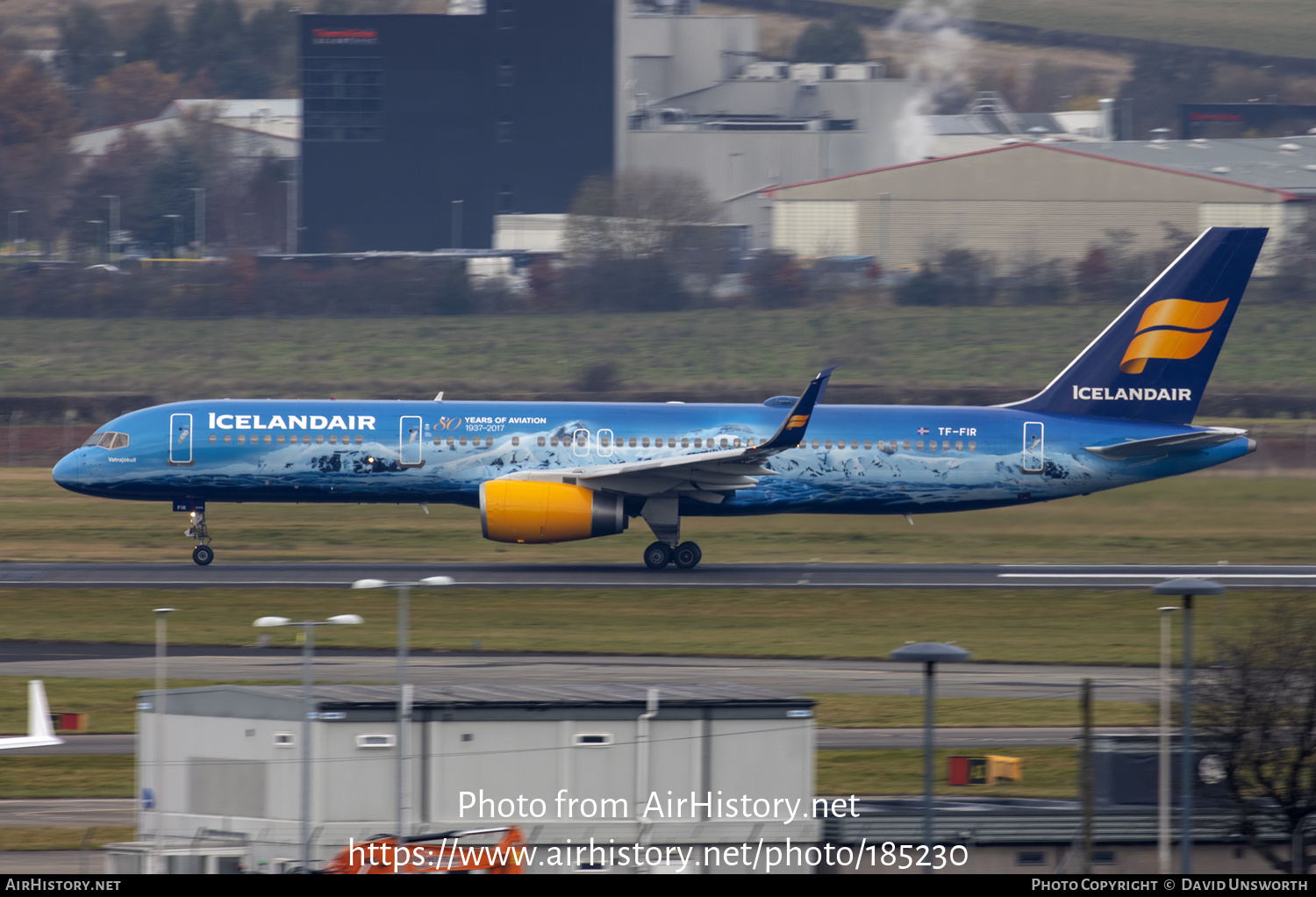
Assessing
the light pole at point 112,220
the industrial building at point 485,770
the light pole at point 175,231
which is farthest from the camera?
the light pole at point 175,231

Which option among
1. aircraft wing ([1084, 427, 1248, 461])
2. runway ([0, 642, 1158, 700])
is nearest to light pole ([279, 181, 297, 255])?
aircraft wing ([1084, 427, 1248, 461])

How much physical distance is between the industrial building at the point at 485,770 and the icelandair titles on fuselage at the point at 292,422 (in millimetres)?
19937

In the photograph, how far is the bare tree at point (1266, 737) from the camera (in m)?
20.2

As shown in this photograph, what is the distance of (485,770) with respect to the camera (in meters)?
20.4

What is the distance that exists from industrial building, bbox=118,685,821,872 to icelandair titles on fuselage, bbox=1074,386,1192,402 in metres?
24.6

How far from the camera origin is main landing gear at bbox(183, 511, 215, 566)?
41406 millimetres

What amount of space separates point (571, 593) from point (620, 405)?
6352 millimetres

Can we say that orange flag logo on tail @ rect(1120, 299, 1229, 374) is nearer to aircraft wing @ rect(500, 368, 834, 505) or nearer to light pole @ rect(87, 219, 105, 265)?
aircraft wing @ rect(500, 368, 834, 505)

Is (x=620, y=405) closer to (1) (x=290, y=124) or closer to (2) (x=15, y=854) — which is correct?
(2) (x=15, y=854)

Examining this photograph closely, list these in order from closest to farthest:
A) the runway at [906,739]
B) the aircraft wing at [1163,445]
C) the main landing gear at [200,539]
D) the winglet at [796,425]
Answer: the runway at [906,739], the winglet at [796,425], the aircraft wing at [1163,445], the main landing gear at [200,539]

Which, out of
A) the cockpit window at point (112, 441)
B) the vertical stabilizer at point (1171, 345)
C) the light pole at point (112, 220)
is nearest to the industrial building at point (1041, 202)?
the light pole at point (112, 220)

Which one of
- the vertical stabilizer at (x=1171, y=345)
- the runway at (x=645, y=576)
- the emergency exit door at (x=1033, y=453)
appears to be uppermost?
the vertical stabilizer at (x=1171, y=345)

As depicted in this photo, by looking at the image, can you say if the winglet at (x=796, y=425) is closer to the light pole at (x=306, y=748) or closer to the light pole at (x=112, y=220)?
the light pole at (x=306, y=748)

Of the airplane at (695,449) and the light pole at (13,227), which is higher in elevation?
the light pole at (13,227)
